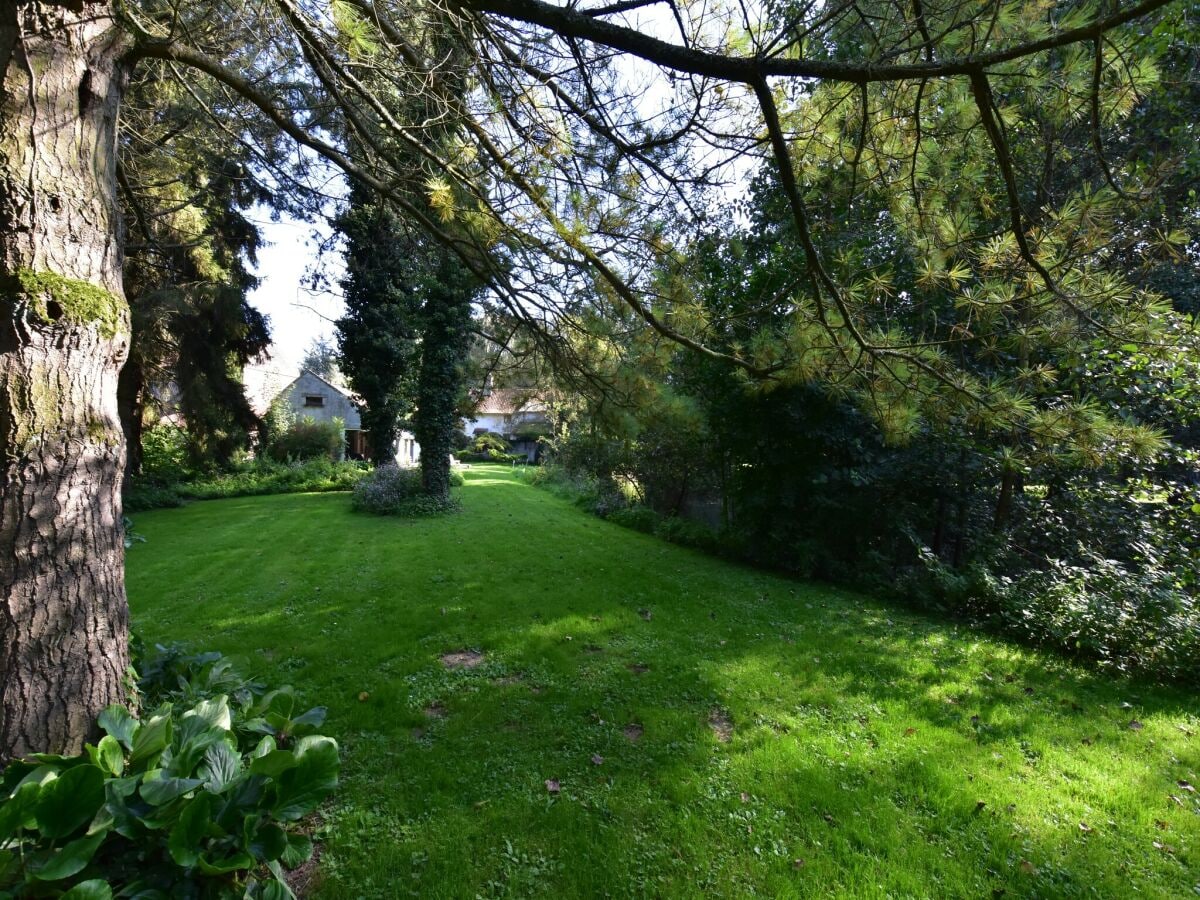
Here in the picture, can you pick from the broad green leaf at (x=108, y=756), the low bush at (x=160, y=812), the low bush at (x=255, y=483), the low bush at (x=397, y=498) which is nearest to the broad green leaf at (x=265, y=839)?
the low bush at (x=160, y=812)

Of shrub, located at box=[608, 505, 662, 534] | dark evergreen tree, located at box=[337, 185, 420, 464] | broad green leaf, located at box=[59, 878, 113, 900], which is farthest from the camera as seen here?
dark evergreen tree, located at box=[337, 185, 420, 464]

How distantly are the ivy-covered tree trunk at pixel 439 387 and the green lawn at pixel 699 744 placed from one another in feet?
20.0

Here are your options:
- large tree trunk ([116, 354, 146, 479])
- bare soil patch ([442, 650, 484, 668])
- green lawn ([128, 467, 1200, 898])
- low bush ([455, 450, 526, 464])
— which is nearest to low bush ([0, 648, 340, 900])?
green lawn ([128, 467, 1200, 898])

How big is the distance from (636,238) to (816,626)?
14.8 ft

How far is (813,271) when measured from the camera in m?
2.93

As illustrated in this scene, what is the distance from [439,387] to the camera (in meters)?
12.5

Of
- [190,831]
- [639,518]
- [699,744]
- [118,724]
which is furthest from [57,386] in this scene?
[639,518]

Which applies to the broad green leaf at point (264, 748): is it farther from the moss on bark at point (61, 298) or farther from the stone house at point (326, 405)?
the stone house at point (326, 405)

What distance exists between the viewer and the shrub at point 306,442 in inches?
776

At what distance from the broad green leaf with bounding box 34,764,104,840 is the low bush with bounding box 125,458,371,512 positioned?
48.4ft

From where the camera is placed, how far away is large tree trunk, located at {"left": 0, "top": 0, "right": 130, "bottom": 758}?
183cm

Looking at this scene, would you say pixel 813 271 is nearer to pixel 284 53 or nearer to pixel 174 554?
pixel 284 53

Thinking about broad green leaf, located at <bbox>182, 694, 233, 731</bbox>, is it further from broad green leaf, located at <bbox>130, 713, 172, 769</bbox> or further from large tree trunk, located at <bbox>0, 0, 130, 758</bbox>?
large tree trunk, located at <bbox>0, 0, 130, 758</bbox>

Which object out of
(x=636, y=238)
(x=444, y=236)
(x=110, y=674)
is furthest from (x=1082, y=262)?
(x=110, y=674)
